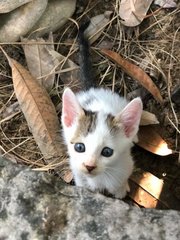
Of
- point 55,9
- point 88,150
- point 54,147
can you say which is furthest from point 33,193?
point 55,9

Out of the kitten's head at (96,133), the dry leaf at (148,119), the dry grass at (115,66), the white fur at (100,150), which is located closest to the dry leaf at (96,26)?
the dry grass at (115,66)

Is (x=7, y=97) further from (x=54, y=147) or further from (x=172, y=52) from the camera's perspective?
(x=172, y=52)

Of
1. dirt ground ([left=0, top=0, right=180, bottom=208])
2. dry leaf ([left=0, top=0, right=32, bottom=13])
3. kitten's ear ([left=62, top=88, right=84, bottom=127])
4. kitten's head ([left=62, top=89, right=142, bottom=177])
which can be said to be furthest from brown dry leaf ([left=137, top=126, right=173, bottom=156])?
dry leaf ([left=0, top=0, right=32, bottom=13])

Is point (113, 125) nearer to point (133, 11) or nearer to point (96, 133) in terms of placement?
point (96, 133)

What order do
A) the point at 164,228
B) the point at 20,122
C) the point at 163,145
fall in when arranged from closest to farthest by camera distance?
the point at 164,228, the point at 163,145, the point at 20,122

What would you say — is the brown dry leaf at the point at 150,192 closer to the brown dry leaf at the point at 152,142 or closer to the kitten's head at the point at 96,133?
the brown dry leaf at the point at 152,142

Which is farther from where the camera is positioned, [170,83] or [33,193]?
[170,83]

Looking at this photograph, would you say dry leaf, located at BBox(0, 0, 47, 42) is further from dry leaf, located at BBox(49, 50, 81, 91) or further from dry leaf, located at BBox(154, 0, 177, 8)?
dry leaf, located at BBox(154, 0, 177, 8)
